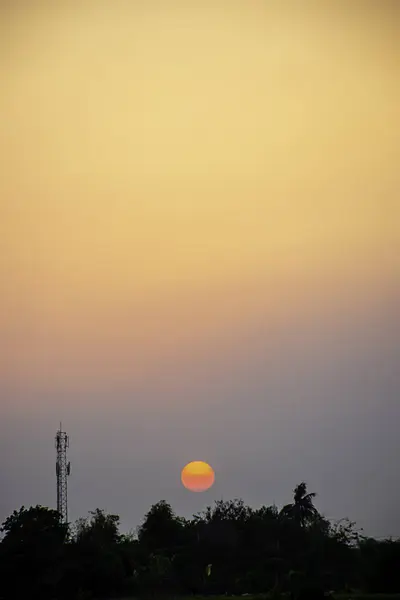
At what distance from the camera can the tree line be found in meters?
21.6

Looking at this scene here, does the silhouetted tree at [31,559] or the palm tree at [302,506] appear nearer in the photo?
the silhouetted tree at [31,559]

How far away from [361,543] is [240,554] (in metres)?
3.04

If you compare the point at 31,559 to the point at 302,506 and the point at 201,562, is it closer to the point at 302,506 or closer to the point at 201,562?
the point at 201,562

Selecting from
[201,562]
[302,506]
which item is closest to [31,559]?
[201,562]

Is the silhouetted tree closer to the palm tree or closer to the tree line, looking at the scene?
the tree line

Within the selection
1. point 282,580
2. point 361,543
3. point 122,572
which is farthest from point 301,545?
point 122,572

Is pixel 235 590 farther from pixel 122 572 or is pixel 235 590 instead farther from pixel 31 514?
pixel 31 514

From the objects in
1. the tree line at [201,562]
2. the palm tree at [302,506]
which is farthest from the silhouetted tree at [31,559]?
the palm tree at [302,506]

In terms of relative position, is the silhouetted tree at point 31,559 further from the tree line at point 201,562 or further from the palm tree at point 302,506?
the palm tree at point 302,506

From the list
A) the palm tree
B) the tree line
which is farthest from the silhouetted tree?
the palm tree

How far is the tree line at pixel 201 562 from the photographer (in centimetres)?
2161

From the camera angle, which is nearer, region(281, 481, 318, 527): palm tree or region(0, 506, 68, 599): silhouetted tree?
region(0, 506, 68, 599): silhouetted tree

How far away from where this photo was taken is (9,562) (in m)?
22.1

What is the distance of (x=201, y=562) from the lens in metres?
24.4
